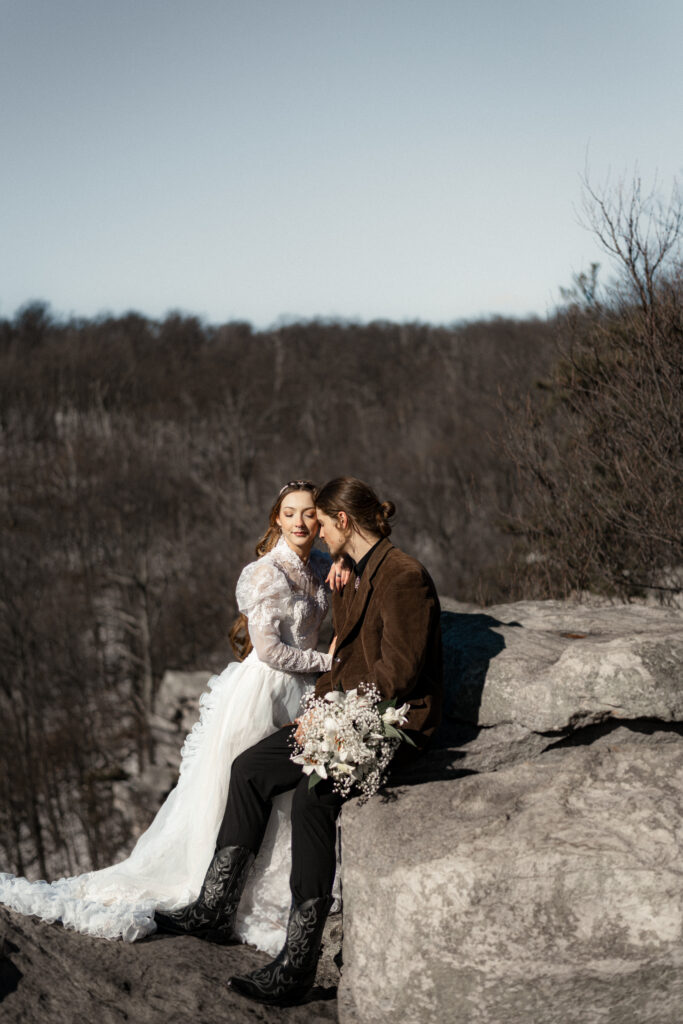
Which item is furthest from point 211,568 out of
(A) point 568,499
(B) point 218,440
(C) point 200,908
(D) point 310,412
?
(C) point 200,908

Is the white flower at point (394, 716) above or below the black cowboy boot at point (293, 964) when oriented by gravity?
above

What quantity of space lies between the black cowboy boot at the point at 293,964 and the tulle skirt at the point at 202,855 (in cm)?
42

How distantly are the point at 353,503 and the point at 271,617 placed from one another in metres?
0.74

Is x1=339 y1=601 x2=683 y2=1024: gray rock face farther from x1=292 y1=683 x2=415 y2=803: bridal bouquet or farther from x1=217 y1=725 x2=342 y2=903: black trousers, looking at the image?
x1=292 y1=683 x2=415 y2=803: bridal bouquet

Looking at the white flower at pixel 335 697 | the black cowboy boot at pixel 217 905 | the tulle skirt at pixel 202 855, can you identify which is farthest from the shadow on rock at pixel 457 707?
the black cowboy boot at pixel 217 905

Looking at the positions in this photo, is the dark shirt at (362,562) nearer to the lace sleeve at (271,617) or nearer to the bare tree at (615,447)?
the lace sleeve at (271,617)

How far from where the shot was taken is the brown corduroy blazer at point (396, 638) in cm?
390

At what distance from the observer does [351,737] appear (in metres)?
3.76

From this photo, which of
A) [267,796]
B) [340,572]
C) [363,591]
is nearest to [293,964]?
[267,796]

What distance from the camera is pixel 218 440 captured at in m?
42.6

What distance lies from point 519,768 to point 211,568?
95.8 ft

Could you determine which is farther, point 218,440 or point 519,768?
point 218,440

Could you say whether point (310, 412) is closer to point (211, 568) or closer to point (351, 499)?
point (211, 568)

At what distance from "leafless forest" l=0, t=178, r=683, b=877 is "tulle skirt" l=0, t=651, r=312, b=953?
16.6 feet
